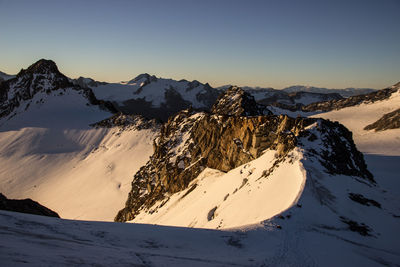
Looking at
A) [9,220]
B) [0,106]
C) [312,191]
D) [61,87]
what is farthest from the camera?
[61,87]

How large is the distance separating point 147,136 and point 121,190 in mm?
18141

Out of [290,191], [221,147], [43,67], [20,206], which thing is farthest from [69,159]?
[290,191]

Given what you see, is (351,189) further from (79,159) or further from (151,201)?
(79,159)

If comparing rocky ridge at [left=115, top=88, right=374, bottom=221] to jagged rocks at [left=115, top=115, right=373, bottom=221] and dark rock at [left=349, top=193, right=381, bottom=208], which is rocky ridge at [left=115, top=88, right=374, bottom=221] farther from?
dark rock at [left=349, top=193, right=381, bottom=208]

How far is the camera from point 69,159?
5878 centimetres

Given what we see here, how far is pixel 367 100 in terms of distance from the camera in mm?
127562

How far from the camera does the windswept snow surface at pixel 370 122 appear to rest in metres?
55.8

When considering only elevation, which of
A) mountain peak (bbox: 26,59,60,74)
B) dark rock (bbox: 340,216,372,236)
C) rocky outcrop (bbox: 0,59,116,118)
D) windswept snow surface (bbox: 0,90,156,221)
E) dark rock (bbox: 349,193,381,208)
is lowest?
windswept snow surface (bbox: 0,90,156,221)

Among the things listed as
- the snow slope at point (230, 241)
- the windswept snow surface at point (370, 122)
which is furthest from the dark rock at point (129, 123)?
the snow slope at point (230, 241)

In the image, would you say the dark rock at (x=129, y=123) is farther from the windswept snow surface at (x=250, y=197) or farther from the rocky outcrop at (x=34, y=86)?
the windswept snow surface at (x=250, y=197)

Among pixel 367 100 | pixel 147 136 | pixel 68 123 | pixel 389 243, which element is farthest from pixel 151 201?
pixel 367 100

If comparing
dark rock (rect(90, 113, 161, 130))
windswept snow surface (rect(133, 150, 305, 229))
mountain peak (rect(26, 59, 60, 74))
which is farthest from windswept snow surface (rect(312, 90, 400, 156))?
mountain peak (rect(26, 59, 60, 74))

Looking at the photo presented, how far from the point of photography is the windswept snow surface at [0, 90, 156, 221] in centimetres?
4284

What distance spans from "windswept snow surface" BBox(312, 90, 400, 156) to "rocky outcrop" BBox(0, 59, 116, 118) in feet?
271
